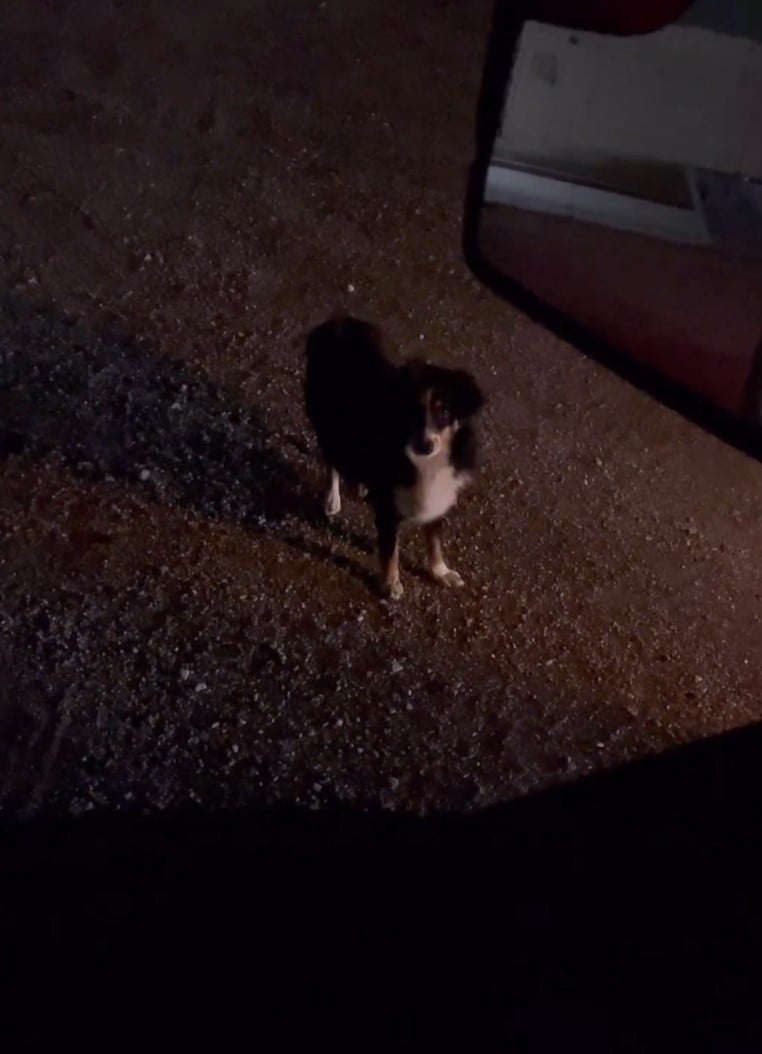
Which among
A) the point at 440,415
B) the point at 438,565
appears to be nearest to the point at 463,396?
the point at 440,415

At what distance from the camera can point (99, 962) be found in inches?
59.4

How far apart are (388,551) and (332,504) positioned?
0.25m

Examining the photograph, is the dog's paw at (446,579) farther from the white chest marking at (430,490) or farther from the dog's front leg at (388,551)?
the white chest marking at (430,490)

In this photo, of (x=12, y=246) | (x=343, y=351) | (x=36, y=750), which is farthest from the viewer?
(x=12, y=246)

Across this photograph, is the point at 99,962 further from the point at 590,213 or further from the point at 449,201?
the point at 449,201

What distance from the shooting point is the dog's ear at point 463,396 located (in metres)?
1.69

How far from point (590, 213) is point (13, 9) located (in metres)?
3.14

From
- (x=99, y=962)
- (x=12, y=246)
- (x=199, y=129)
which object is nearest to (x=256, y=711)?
(x=99, y=962)

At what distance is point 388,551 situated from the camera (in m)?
1.99

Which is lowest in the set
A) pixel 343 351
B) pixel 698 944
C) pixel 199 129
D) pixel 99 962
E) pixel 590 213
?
pixel 99 962

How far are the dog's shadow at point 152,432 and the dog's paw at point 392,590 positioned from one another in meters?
0.05

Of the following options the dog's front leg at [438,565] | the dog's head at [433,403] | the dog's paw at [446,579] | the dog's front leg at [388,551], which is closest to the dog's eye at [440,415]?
the dog's head at [433,403]

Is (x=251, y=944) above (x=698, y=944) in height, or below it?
below

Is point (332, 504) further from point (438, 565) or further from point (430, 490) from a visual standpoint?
point (430, 490)
